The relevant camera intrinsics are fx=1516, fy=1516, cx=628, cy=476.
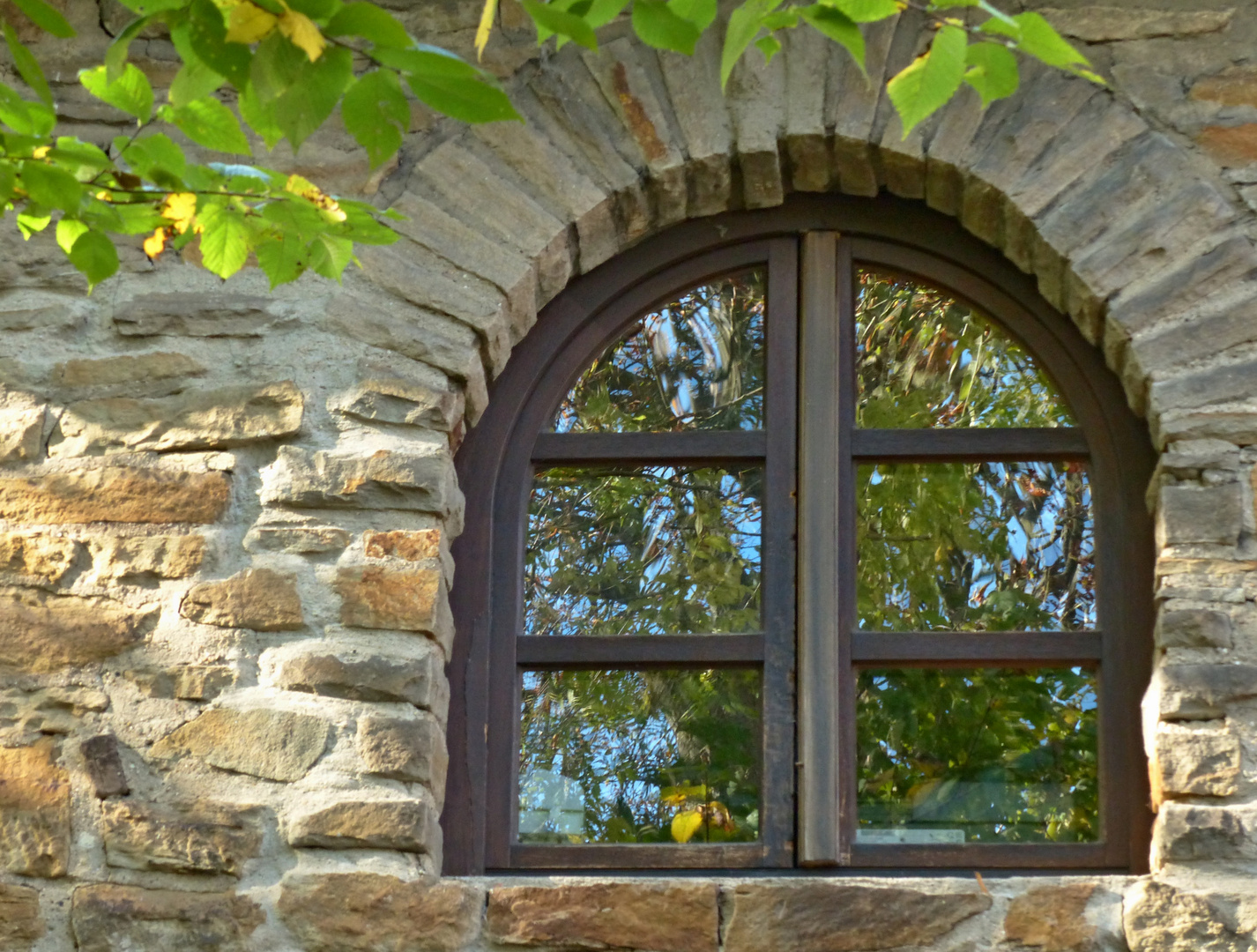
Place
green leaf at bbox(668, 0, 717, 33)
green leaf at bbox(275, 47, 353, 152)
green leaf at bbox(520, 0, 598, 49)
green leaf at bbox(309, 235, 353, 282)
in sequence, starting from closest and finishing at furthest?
green leaf at bbox(520, 0, 598, 49), green leaf at bbox(275, 47, 353, 152), green leaf at bbox(668, 0, 717, 33), green leaf at bbox(309, 235, 353, 282)

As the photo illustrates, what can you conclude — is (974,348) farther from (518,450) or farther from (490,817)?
(490,817)

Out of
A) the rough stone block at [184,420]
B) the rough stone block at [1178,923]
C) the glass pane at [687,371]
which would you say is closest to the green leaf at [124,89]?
the rough stone block at [184,420]

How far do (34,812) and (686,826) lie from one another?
1.00m

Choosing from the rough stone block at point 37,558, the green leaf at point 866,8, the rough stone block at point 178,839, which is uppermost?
the green leaf at point 866,8

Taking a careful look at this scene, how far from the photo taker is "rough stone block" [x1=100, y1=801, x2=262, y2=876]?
2246mm

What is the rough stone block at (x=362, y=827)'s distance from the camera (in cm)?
225

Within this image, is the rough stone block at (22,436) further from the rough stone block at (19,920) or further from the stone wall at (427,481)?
the rough stone block at (19,920)

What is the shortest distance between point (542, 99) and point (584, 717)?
1074 millimetres

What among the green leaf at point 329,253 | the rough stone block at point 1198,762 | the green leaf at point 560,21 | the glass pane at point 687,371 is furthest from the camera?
the glass pane at point 687,371

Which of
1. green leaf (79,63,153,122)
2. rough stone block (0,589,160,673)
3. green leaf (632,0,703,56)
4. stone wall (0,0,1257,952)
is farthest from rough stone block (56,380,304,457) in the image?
green leaf (632,0,703,56)

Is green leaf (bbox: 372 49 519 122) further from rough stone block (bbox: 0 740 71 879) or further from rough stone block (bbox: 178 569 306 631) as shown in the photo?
rough stone block (bbox: 0 740 71 879)

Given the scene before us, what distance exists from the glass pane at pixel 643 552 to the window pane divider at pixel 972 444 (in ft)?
0.68

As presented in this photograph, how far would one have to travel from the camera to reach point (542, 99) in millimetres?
2660

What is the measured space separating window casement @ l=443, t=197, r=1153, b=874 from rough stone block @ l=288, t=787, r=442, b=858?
0.62 ft
